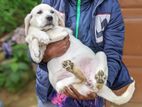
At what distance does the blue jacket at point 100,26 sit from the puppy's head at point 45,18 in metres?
0.10

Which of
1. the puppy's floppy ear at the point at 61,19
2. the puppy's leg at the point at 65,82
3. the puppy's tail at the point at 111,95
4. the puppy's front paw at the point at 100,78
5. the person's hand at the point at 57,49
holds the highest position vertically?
the puppy's floppy ear at the point at 61,19

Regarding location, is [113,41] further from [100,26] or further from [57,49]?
[57,49]

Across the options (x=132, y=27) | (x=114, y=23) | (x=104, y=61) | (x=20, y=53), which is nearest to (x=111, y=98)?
(x=104, y=61)

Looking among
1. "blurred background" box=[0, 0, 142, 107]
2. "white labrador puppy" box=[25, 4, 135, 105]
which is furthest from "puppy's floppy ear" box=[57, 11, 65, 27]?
"blurred background" box=[0, 0, 142, 107]

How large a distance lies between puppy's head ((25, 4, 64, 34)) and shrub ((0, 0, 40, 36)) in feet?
11.1

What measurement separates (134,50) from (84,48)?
275 cm

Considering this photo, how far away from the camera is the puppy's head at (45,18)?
3.03 metres

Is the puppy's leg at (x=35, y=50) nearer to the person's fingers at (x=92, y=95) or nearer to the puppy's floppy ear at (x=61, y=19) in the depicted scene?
the puppy's floppy ear at (x=61, y=19)

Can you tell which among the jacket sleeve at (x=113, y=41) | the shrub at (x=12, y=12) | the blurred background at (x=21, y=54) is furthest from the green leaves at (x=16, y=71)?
the jacket sleeve at (x=113, y=41)

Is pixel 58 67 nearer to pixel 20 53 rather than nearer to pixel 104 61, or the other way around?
pixel 104 61

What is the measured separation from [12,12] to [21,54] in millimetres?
654

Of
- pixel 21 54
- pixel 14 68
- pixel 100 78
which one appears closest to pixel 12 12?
pixel 21 54

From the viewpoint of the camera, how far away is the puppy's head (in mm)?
3033

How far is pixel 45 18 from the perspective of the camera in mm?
3035
